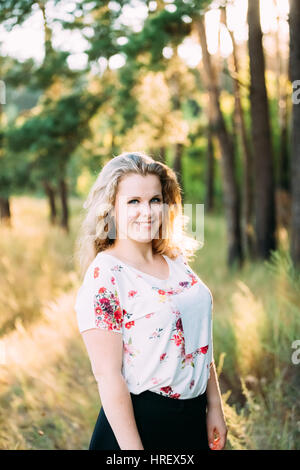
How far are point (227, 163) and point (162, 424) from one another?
9.09 meters

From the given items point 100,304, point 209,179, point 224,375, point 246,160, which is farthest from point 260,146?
point 209,179

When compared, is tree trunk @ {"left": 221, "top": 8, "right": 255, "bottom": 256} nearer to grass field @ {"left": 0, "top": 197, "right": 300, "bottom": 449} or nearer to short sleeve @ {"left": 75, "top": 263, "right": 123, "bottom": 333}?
grass field @ {"left": 0, "top": 197, "right": 300, "bottom": 449}

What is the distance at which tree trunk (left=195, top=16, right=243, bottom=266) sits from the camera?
10461 millimetres

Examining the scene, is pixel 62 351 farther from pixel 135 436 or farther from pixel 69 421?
pixel 135 436

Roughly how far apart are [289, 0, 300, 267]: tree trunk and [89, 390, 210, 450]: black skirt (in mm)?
4309

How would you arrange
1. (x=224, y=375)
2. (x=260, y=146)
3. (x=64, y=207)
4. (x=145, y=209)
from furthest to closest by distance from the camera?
(x=64, y=207) → (x=260, y=146) → (x=224, y=375) → (x=145, y=209)

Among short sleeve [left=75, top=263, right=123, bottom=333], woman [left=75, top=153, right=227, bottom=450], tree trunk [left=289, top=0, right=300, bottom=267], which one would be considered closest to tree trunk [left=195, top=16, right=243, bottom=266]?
tree trunk [left=289, top=0, right=300, bottom=267]

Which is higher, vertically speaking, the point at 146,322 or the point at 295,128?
the point at 295,128

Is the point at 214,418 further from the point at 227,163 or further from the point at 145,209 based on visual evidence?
the point at 227,163

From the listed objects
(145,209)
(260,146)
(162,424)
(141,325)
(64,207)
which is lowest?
(64,207)

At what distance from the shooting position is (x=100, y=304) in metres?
2.03

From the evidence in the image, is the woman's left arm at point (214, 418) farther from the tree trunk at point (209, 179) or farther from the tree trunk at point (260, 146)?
the tree trunk at point (209, 179)

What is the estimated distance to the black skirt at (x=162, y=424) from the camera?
2.14m
